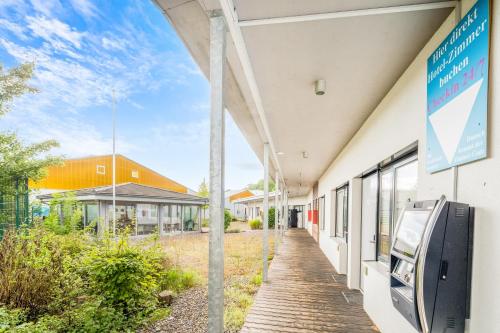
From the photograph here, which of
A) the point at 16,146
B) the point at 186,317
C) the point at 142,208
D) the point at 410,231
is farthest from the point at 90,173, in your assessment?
the point at 410,231

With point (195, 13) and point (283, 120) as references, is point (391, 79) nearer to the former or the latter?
point (283, 120)

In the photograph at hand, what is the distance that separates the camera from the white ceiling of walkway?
1.74 m

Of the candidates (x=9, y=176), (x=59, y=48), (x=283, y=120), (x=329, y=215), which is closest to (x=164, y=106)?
(x=59, y=48)

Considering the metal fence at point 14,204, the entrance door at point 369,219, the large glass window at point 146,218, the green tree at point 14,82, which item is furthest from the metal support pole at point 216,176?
the large glass window at point 146,218

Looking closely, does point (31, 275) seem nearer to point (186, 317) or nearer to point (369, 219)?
point (186, 317)

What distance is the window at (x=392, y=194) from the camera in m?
2.79

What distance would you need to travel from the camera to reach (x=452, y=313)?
4.83 ft

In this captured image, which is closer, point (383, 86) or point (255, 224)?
point (383, 86)

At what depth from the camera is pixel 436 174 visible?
1.91 meters

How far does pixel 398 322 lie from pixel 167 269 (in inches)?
168

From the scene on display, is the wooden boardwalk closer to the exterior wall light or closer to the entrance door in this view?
the entrance door

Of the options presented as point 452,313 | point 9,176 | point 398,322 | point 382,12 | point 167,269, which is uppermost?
point 382,12

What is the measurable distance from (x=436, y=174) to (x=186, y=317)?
3756 millimetres

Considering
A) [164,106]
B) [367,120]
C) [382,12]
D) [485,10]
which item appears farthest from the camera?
[164,106]
